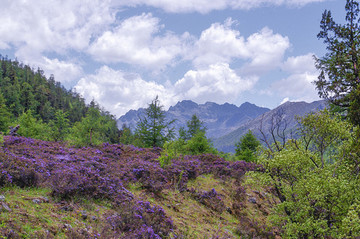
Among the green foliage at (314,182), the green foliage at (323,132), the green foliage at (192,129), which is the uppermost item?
the green foliage at (192,129)

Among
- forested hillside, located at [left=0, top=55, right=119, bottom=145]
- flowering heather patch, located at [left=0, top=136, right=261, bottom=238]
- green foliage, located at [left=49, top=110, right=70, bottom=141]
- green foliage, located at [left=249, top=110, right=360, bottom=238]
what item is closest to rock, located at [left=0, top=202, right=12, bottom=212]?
flowering heather patch, located at [left=0, top=136, right=261, bottom=238]

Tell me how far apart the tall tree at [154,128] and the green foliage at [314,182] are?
13317 mm

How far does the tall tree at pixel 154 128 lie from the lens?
78.1 feet

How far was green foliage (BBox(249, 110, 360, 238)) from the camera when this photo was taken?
9.06 m

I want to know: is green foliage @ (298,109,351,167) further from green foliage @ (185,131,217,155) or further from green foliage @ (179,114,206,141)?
green foliage @ (179,114,206,141)

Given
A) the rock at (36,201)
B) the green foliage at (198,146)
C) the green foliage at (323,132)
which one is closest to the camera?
the rock at (36,201)

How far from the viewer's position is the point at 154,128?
23.8 metres

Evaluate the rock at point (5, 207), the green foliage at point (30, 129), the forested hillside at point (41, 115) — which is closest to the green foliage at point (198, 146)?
the forested hillside at point (41, 115)

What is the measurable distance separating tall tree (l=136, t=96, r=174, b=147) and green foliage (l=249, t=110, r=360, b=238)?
524 inches

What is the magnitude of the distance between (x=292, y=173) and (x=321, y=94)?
651 inches

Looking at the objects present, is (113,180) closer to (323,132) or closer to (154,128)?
(323,132)

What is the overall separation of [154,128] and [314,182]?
1666 centimetres

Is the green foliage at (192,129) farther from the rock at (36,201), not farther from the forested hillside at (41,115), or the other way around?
the rock at (36,201)

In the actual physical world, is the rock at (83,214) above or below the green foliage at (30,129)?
below
